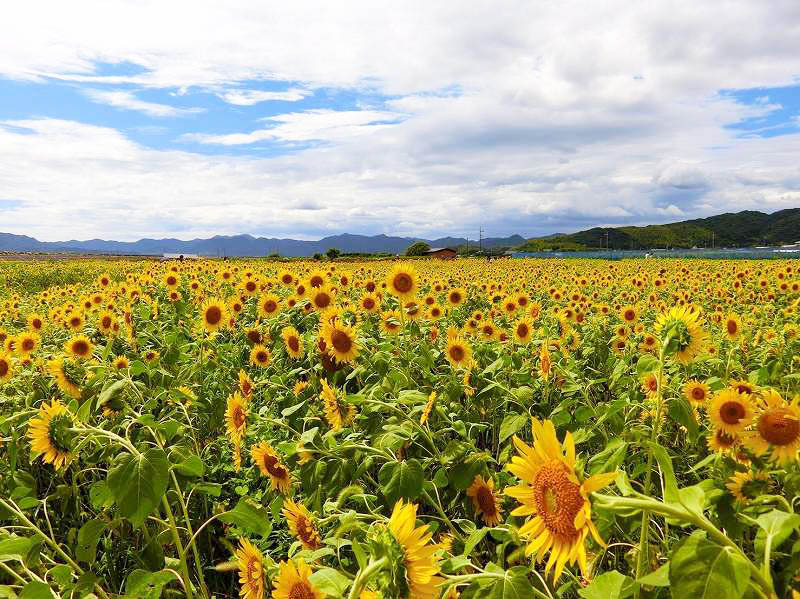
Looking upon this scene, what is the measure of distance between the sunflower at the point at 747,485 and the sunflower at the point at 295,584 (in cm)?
125

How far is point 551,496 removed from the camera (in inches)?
46.4

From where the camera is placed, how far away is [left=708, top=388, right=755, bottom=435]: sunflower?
87.7 inches

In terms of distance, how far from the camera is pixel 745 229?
172 metres

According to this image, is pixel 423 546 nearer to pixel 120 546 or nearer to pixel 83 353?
pixel 120 546

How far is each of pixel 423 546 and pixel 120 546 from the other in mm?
2857

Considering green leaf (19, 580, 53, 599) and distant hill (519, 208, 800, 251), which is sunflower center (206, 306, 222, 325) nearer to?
green leaf (19, 580, 53, 599)

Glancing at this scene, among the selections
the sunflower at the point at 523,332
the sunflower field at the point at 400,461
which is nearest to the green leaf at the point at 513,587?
the sunflower field at the point at 400,461

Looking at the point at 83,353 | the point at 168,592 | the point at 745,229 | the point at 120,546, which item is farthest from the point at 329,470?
the point at 745,229

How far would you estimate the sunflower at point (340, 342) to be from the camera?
3578 mm

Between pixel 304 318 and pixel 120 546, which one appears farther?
pixel 304 318

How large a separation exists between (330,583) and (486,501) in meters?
1.39

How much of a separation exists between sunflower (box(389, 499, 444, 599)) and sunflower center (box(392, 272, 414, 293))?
134 inches

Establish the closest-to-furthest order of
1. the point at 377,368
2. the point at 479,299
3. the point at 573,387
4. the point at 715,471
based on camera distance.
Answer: the point at 715,471 < the point at 573,387 < the point at 377,368 < the point at 479,299

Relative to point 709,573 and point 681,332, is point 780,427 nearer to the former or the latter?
point 681,332
